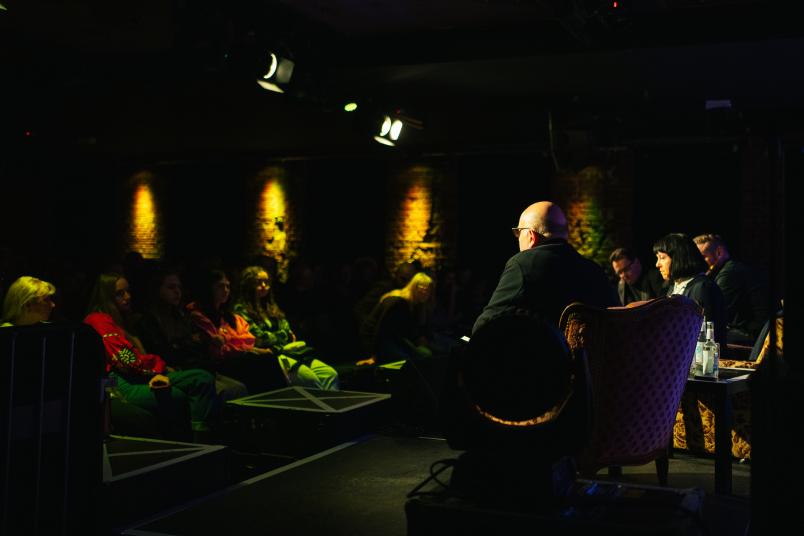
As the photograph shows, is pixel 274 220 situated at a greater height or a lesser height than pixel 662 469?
greater

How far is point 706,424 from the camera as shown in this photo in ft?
14.2

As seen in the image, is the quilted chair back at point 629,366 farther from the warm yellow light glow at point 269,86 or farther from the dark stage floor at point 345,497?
the warm yellow light glow at point 269,86

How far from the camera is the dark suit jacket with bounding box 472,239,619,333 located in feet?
10.7

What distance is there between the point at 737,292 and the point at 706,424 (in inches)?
82.3

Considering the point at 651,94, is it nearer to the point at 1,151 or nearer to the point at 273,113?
the point at 273,113

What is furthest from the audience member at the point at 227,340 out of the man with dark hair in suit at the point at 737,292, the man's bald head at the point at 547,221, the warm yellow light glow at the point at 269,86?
the man with dark hair in suit at the point at 737,292

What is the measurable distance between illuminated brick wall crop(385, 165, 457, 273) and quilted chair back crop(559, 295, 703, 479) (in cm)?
683

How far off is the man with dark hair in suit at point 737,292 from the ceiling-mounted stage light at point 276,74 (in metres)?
3.18

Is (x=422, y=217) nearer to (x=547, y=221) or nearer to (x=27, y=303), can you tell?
(x=27, y=303)

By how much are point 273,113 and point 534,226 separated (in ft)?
23.3

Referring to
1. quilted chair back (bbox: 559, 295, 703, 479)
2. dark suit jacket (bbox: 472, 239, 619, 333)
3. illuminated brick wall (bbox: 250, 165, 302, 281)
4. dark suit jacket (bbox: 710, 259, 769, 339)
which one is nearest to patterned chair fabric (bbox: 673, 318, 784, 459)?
→ quilted chair back (bbox: 559, 295, 703, 479)

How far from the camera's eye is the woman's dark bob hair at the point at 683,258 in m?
4.79

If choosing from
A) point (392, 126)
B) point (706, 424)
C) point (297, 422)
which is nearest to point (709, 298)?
point (706, 424)

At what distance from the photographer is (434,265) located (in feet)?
33.8
